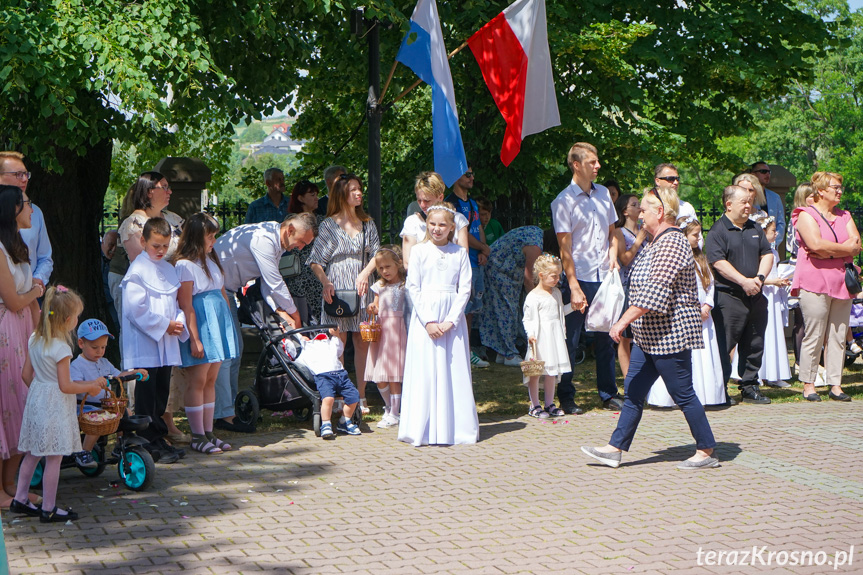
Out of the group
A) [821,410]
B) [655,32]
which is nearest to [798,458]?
[821,410]

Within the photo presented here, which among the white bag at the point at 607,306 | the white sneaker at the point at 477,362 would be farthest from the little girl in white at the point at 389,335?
the white sneaker at the point at 477,362

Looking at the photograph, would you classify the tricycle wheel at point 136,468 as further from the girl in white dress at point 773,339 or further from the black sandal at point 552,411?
the girl in white dress at point 773,339

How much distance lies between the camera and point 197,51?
8.30 metres

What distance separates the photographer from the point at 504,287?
11969 mm

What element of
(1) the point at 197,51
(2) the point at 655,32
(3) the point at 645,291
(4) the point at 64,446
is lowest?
(4) the point at 64,446

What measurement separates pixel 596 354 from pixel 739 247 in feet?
5.75

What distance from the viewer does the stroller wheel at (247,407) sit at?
8.56 metres

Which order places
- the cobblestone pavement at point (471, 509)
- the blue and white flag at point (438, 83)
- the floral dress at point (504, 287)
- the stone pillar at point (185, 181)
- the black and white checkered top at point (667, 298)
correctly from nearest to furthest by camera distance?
the cobblestone pavement at point (471, 509) < the black and white checkered top at point (667, 298) < the blue and white flag at point (438, 83) < the floral dress at point (504, 287) < the stone pillar at point (185, 181)

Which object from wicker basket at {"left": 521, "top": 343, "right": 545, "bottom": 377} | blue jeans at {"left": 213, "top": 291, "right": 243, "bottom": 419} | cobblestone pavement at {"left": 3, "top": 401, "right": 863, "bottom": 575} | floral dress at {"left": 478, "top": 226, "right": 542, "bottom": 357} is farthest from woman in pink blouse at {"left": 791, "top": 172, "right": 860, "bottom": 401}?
blue jeans at {"left": 213, "top": 291, "right": 243, "bottom": 419}

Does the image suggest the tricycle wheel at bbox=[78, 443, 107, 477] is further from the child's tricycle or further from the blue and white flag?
the blue and white flag

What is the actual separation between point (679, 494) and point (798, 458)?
4.66ft

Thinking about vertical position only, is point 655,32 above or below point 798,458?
above

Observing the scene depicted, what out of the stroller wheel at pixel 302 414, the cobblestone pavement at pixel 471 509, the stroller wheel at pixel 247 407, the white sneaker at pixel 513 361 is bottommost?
the cobblestone pavement at pixel 471 509

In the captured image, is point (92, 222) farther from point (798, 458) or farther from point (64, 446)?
point (798, 458)
